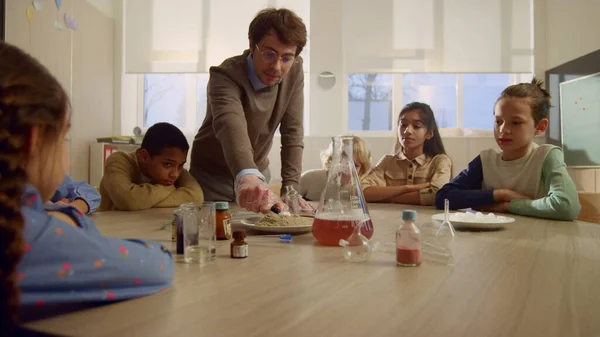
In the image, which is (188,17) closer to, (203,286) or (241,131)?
(241,131)

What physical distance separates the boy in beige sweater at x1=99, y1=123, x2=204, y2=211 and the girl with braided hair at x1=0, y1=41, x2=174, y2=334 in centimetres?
112

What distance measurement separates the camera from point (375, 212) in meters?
1.58

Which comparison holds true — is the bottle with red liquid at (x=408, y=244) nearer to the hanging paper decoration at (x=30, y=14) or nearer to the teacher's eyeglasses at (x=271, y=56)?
the teacher's eyeglasses at (x=271, y=56)

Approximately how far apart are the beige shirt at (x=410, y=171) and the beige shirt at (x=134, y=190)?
84cm

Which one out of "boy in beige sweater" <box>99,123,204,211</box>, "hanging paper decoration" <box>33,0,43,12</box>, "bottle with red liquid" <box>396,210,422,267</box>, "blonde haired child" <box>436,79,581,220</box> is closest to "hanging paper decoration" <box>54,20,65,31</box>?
"hanging paper decoration" <box>33,0,43,12</box>

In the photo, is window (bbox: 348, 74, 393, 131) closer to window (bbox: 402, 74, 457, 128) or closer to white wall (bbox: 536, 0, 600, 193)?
window (bbox: 402, 74, 457, 128)

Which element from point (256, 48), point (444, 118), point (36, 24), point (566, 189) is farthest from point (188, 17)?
point (566, 189)

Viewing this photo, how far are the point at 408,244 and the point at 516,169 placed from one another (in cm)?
118

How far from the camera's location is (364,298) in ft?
1.87

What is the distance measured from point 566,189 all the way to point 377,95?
2.93m

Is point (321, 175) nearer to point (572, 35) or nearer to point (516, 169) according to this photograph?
point (516, 169)

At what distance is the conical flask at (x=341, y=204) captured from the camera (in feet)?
3.06

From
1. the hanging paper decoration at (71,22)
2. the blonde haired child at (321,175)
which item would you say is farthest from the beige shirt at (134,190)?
the hanging paper decoration at (71,22)

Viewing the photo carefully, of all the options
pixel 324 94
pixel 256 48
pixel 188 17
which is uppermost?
pixel 188 17
